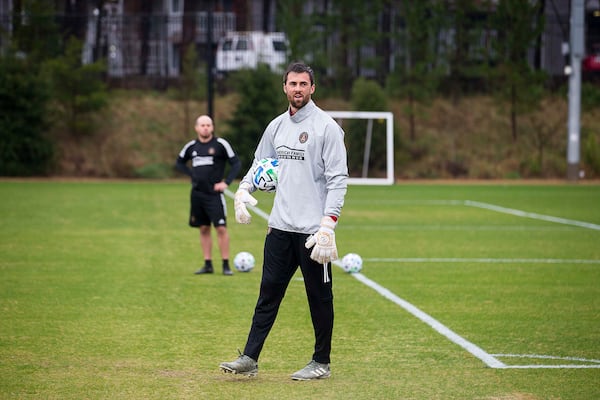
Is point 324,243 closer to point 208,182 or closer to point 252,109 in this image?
point 208,182

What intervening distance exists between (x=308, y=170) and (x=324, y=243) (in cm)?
57

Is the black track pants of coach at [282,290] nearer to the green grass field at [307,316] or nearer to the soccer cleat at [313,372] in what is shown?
the soccer cleat at [313,372]

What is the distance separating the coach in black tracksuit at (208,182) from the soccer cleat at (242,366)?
621cm

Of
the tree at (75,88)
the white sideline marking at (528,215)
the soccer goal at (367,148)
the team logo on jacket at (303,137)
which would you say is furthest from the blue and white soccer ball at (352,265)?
the tree at (75,88)

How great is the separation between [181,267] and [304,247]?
24.4 feet

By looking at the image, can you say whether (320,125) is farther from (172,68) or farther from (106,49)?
(172,68)

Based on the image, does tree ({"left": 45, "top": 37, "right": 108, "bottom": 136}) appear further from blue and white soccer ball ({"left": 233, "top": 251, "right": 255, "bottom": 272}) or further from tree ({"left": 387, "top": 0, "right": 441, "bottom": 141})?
blue and white soccer ball ({"left": 233, "top": 251, "right": 255, "bottom": 272})

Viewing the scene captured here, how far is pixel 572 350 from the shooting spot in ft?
29.0

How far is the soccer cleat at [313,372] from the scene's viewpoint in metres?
7.55

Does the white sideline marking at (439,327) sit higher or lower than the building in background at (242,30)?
lower

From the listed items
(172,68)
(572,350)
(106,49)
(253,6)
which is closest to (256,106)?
(106,49)

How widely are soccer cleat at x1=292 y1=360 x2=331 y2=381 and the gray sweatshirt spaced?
1036 millimetres

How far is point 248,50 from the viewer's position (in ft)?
153

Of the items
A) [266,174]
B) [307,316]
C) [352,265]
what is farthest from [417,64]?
[266,174]
